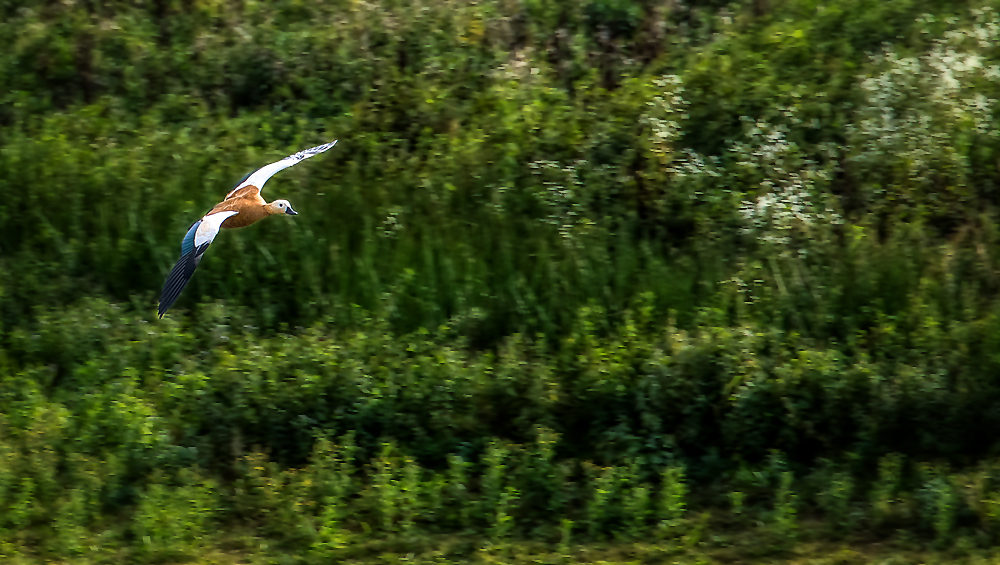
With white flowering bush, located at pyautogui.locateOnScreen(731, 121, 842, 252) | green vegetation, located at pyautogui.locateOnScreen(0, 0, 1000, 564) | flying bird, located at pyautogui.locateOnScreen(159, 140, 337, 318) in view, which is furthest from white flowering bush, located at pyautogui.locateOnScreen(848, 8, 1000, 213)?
flying bird, located at pyautogui.locateOnScreen(159, 140, 337, 318)

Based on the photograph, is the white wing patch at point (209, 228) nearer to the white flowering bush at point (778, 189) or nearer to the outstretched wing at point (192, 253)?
the outstretched wing at point (192, 253)

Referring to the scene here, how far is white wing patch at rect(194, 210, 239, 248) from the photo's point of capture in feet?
14.5

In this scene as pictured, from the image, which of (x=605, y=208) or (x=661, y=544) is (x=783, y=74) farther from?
(x=661, y=544)

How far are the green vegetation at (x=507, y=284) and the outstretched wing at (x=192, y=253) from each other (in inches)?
59.0

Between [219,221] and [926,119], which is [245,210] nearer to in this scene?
[219,221]

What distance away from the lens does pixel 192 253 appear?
180 inches

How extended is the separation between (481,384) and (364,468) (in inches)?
29.2

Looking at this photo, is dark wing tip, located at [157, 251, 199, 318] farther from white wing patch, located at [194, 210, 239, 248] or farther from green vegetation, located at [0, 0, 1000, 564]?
green vegetation, located at [0, 0, 1000, 564]

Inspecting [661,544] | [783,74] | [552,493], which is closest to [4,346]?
[552,493]

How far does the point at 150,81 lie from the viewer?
8.19 metres

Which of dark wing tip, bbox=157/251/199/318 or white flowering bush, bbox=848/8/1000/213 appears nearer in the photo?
dark wing tip, bbox=157/251/199/318

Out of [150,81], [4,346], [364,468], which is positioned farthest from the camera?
[150,81]

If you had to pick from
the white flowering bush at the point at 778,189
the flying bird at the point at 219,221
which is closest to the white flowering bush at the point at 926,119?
the white flowering bush at the point at 778,189

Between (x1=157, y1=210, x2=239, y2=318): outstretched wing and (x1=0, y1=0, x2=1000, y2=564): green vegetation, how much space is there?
1.50 metres
